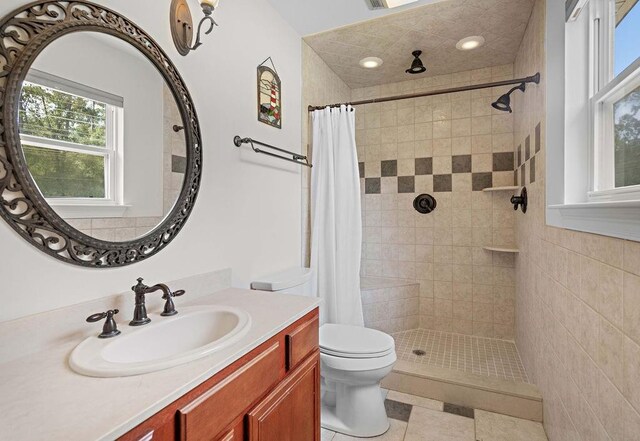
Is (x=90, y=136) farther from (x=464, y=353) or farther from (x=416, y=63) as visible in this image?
(x=464, y=353)

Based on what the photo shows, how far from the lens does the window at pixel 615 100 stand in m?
1.02

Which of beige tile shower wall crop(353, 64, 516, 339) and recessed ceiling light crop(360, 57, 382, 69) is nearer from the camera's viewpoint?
recessed ceiling light crop(360, 57, 382, 69)

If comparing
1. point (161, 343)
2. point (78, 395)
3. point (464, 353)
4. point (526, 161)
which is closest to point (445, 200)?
point (526, 161)

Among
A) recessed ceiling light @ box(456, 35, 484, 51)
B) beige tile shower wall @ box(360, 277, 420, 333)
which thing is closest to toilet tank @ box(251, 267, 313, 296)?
beige tile shower wall @ box(360, 277, 420, 333)

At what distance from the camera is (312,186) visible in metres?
2.34

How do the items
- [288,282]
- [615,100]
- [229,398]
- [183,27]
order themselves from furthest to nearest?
[288,282], [183,27], [615,100], [229,398]

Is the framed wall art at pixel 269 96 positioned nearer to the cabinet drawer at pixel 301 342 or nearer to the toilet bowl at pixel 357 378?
the cabinet drawer at pixel 301 342

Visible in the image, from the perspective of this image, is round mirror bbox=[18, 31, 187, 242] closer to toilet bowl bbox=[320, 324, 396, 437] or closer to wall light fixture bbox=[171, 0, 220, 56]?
wall light fixture bbox=[171, 0, 220, 56]

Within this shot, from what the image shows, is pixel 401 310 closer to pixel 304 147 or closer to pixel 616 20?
pixel 304 147

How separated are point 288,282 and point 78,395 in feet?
3.80

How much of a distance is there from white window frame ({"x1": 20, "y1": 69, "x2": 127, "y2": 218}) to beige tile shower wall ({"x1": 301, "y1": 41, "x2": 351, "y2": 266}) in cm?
138

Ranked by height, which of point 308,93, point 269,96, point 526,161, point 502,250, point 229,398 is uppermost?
point 308,93

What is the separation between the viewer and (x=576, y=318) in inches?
48.3

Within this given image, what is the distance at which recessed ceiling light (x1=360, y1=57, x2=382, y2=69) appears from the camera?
2646mm
